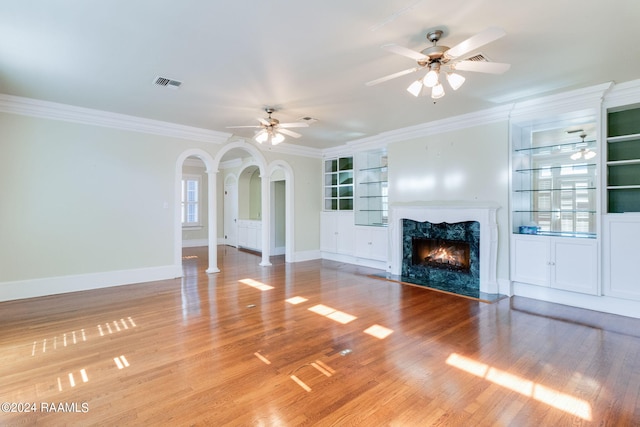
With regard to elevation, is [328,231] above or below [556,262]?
above

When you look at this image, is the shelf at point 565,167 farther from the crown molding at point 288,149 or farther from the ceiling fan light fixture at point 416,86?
the crown molding at point 288,149

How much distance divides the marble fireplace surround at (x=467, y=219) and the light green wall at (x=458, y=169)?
119 mm

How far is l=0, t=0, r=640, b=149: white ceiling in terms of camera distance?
2467mm

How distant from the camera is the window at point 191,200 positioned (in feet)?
34.3

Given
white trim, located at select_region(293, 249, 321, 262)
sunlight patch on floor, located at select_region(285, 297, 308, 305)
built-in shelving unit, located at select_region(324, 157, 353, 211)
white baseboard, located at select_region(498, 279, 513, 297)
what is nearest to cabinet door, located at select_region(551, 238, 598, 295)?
white baseboard, located at select_region(498, 279, 513, 297)

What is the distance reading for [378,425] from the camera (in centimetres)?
197

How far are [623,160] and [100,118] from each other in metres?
7.77

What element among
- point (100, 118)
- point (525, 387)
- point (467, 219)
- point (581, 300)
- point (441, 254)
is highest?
point (100, 118)

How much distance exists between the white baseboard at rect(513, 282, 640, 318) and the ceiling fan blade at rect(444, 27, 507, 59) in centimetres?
382

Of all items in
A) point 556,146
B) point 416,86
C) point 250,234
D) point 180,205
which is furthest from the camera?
point 250,234

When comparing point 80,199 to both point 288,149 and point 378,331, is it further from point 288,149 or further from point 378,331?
point 378,331

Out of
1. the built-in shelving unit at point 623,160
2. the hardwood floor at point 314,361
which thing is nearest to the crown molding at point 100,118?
the hardwood floor at point 314,361

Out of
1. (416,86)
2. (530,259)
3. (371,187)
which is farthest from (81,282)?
(530,259)

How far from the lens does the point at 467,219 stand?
5.17m
